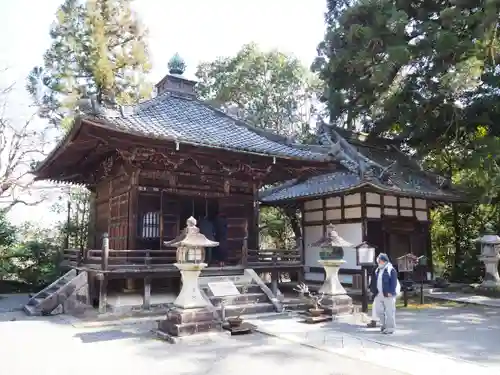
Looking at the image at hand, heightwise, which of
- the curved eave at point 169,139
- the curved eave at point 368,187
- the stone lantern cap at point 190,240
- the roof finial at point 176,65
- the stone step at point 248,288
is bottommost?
the stone step at point 248,288

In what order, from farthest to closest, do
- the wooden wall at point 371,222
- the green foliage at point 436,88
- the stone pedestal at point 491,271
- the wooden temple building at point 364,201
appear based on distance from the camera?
the wooden wall at point 371,222 < the stone pedestal at point 491,271 < the wooden temple building at point 364,201 < the green foliage at point 436,88

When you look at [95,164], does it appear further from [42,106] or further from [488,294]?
[488,294]

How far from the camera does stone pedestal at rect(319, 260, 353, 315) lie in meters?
10.0

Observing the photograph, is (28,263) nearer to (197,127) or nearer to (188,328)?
(197,127)

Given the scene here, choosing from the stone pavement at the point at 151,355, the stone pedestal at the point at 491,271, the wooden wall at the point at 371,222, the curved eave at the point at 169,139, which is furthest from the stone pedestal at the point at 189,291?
the stone pedestal at the point at 491,271

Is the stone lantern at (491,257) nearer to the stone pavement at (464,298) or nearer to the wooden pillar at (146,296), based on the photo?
the stone pavement at (464,298)

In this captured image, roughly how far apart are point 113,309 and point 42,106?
18237mm

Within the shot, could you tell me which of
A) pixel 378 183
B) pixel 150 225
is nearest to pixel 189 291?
pixel 150 225

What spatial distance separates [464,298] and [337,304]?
6.42m

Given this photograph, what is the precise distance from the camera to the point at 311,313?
9656 mm

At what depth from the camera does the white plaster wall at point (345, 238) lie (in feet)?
50.3

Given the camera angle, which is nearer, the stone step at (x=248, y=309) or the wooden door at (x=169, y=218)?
the stone step at (x=248, y=309)

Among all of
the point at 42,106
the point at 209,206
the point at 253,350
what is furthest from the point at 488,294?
the point at 42,106

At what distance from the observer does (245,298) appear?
35.5ft
